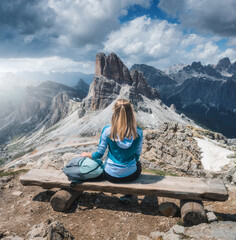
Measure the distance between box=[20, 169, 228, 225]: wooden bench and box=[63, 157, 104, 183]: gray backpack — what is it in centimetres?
24

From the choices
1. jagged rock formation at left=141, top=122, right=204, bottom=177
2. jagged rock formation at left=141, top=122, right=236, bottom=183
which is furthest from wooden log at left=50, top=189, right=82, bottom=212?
jagged rock formation at left=141, top=122, right=204, bottom=177

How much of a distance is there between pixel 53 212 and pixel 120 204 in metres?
2.48

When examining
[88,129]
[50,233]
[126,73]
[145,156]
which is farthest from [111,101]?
[50,233]

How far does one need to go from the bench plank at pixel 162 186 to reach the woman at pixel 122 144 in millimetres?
310

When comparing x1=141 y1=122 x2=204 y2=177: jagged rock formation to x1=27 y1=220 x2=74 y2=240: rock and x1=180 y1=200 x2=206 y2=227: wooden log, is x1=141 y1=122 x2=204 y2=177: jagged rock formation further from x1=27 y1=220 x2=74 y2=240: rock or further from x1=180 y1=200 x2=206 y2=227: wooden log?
x1=27 y1=220 x2=74 y2=240: rock

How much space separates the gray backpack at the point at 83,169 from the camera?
6.84 m

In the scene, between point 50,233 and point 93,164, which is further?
point 93,164

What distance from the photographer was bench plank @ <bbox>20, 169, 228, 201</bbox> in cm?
602

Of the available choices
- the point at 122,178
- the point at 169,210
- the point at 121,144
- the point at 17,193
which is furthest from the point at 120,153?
the point at 17,193

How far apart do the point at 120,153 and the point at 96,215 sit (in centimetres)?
240

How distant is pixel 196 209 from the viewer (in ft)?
18.7

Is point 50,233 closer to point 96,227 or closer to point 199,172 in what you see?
point 96,227

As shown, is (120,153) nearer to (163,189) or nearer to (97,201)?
(163,189)

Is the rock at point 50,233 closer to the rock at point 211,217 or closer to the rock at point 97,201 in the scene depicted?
the rock at point 97,201
